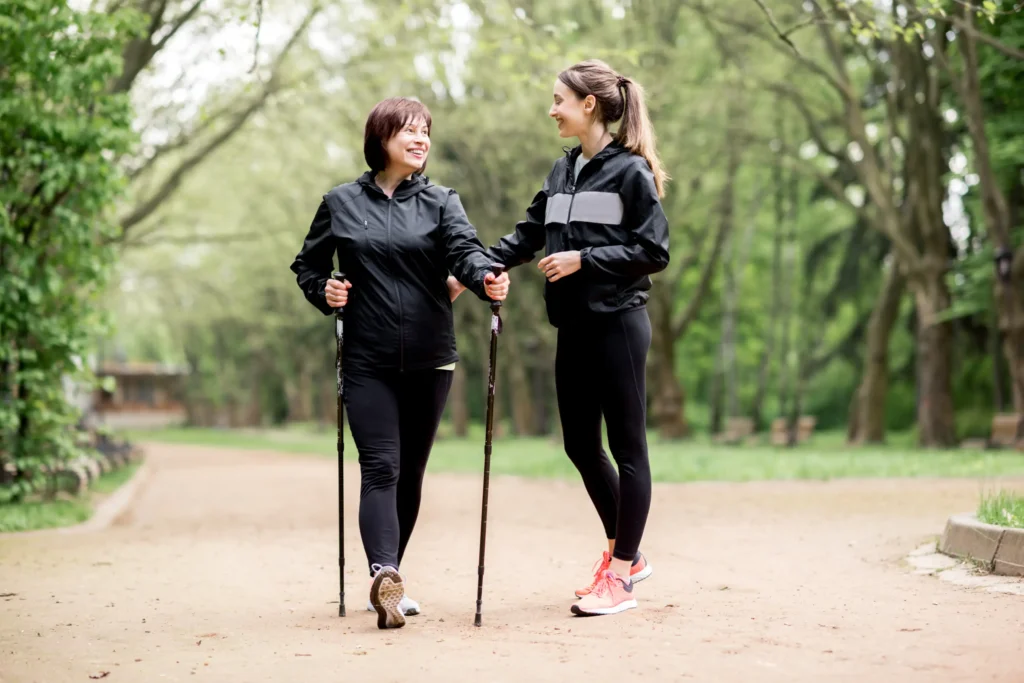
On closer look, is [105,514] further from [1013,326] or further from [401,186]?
[1013,326]

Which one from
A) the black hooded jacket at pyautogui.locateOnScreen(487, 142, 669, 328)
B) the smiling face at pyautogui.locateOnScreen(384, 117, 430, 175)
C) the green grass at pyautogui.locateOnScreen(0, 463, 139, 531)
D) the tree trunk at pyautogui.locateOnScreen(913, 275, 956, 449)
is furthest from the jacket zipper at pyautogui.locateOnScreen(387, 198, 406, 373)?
the tree trunk at pyautogui.locateOnScreen(913, 275, 956, 449)

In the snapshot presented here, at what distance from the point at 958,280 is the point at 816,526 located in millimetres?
14259

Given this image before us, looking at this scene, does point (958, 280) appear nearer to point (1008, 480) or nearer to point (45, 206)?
point (1008, 480)

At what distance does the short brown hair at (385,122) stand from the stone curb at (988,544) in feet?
10.7

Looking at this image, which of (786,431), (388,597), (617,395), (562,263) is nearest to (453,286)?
(562,263)

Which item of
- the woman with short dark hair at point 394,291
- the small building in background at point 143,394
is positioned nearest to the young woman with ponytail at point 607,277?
the woman with short dark hair at point 394,291

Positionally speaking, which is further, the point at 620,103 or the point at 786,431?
the point at 786,431

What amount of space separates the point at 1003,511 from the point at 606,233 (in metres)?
2.75

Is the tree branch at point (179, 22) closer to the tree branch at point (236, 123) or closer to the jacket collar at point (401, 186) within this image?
the tree branch at point (236, 123)

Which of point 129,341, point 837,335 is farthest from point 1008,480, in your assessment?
point 129,341

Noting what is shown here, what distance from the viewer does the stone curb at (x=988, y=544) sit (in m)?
5.76

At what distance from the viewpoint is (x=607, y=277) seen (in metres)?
5.12

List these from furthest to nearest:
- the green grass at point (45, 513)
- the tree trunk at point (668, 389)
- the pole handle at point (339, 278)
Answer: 1. the tree trunk at point (668, 389)
2. the green grass at point (45, 513)
3. the pole handle at point (339, 278)

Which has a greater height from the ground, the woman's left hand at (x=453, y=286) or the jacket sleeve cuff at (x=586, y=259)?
the jacket sleeve cuff at (x=586, y=259)
